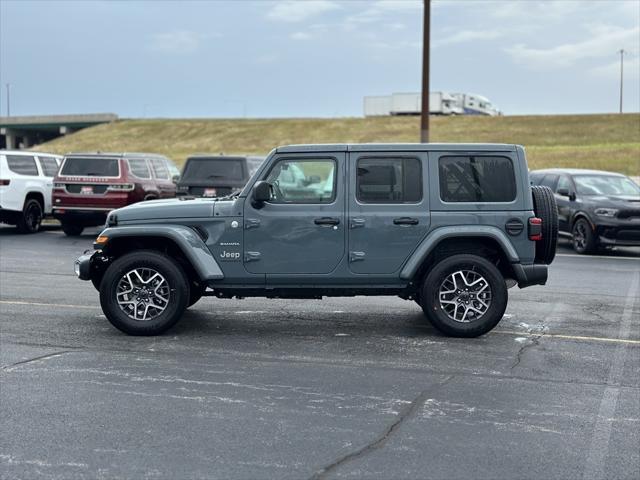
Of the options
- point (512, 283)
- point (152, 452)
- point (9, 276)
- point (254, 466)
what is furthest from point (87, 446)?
point (9, 276)

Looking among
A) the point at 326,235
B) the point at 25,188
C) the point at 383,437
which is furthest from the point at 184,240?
the point at 25,188

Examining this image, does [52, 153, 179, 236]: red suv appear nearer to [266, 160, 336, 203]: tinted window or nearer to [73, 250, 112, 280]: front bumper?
[73, 250, 112, 280]: front bumper

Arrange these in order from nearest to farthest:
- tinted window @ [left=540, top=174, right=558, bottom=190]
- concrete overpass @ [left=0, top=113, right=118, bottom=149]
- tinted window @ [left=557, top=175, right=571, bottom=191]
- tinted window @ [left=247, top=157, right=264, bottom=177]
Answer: tinted window @ [left=557, top=175, right=571, bottom=191]
tinted window @ [left=540, top=174, right=558, bottom=190]
tinted window @ [left=247, top=157, right=264, bottom=177]
concrete overpass @ [left=0, top=113, right=118, bottom=149]

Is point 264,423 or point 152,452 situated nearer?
point 152,452

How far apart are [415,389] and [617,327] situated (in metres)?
3.54

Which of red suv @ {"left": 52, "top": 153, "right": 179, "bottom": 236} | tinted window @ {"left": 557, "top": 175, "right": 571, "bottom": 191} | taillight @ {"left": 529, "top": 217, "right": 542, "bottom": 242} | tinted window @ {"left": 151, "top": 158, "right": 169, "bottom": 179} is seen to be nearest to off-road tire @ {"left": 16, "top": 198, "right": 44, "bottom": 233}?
red suv @ {"left": 52, "top": 153, "right": 179, "bottom": 236}

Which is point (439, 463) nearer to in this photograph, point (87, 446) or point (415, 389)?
point (415, 389)

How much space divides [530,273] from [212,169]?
11.6m

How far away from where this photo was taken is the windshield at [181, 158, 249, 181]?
18.7 meters

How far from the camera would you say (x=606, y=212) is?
16.3 metres

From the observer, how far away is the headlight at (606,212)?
16.2m

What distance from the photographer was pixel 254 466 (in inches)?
186

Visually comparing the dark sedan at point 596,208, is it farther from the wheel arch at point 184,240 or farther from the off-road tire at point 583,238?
the wheel arch at point 184,240

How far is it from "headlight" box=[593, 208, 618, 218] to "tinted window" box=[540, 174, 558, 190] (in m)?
1.75
